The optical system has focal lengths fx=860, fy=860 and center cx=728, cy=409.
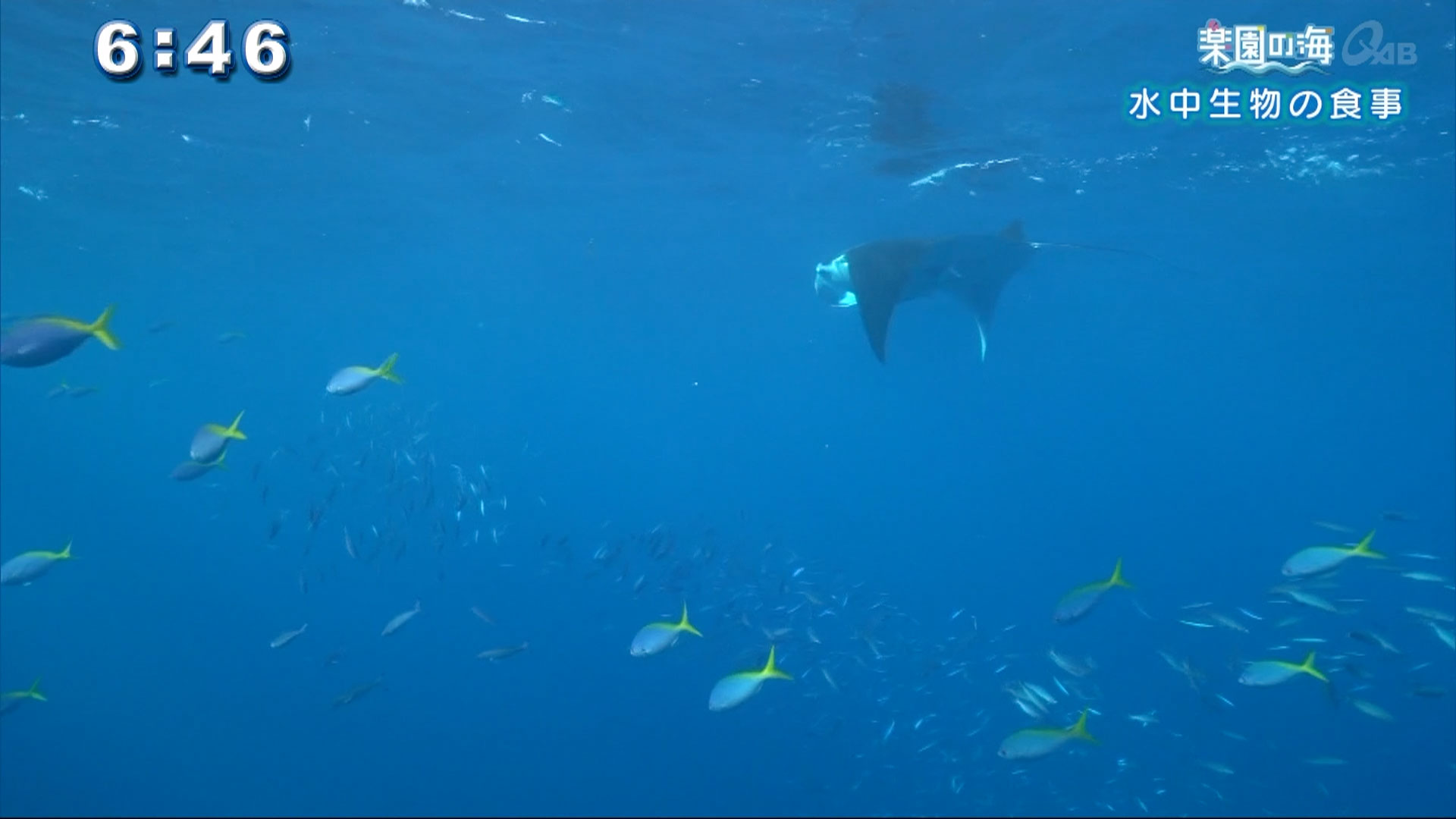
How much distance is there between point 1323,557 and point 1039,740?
3.01m

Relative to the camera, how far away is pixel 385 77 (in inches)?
601

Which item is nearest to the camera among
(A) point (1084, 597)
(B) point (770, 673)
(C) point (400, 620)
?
(B) point (770, 673)

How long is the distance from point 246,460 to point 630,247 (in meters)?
33.4

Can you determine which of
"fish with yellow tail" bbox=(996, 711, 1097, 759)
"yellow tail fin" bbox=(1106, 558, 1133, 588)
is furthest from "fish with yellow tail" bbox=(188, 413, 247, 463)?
"yellow tail fin" bbox=(1106, 558, 1133, 588)

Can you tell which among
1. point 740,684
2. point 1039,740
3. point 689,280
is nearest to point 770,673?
point 740,684

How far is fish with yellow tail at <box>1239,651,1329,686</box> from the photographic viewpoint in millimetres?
7547

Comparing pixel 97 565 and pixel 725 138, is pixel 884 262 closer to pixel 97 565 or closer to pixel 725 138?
pixel 725 138

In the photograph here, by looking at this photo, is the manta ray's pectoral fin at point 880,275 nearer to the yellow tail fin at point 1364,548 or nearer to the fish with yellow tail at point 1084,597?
the fish with yellow tail at point 1084,597

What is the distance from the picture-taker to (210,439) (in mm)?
7430

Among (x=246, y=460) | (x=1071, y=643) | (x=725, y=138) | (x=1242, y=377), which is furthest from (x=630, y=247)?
(x=1242, y=377)

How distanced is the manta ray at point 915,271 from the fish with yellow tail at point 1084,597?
180 inches

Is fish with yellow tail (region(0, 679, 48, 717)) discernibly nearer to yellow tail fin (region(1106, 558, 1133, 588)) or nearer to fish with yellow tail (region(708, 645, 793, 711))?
fish with yellow tail (region(708, 645, 793, 711))

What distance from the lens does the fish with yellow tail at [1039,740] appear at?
7211 mm

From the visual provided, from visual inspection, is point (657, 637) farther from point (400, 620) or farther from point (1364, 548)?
point (1364, 548)
